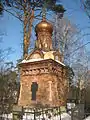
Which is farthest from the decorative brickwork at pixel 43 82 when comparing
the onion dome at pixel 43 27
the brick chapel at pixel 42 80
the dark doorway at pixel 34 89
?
the onion dome at pixel 43 27

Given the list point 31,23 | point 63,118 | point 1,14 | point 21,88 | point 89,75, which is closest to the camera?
point 63,118

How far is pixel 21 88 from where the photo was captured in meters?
21.7

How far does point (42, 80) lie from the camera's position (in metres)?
21.0

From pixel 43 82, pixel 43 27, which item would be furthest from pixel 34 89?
pixel 43 27

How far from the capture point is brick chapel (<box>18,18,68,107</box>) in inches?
809

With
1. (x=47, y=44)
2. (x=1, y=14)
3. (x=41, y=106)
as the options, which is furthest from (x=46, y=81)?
(x=1, y=14)

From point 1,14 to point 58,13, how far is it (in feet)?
21.3

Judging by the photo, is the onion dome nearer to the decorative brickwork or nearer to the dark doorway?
the decorative brickwork

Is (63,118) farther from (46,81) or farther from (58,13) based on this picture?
(58,13)

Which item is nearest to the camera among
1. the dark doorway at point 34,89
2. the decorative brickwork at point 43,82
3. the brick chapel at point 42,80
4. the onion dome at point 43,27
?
the decorative brickwork at point 43,82

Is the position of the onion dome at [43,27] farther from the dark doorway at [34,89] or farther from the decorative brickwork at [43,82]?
the dark doorway at [34,89]

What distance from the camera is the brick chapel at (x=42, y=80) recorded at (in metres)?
20.5

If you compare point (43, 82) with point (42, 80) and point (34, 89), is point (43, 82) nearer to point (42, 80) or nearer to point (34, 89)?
point (42, 80)

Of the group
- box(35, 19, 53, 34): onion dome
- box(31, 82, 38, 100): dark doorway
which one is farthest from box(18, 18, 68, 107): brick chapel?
box(35, 19, 53, 34): onion dome
